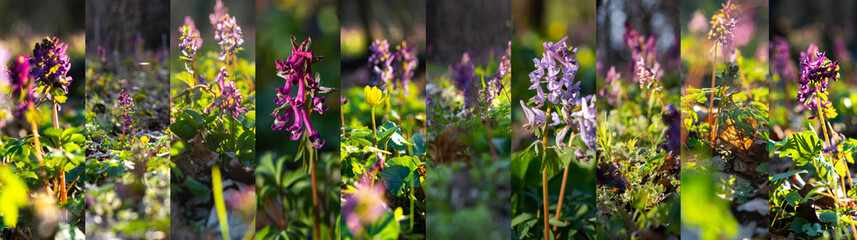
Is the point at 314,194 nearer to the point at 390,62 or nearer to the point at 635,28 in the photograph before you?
the point at 390,62

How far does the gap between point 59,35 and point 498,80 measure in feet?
4.45

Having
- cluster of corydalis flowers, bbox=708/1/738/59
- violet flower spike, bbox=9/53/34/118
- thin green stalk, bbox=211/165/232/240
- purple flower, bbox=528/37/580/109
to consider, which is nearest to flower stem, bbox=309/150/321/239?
thin green stalk, bbox=211/165/232/240

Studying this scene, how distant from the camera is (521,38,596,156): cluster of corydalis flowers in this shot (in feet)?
4.48

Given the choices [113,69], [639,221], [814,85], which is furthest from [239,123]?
[814,85]

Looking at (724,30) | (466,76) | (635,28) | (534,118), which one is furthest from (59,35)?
(724,30)

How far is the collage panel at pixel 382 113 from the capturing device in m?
1.44

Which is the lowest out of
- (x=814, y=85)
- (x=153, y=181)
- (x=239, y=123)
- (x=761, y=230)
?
(x=761, y=230)

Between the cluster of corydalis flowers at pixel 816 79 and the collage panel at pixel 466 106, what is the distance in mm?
946

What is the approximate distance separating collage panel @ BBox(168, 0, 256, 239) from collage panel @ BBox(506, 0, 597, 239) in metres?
0.80

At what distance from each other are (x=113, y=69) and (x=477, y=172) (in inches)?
44.7

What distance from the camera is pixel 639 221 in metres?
1.46

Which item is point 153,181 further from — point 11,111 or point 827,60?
point 827,60

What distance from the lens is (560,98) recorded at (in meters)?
1.38

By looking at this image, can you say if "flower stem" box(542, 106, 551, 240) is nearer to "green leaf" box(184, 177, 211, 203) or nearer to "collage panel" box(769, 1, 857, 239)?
"collage panel" box(769, 1, 857, 239)
